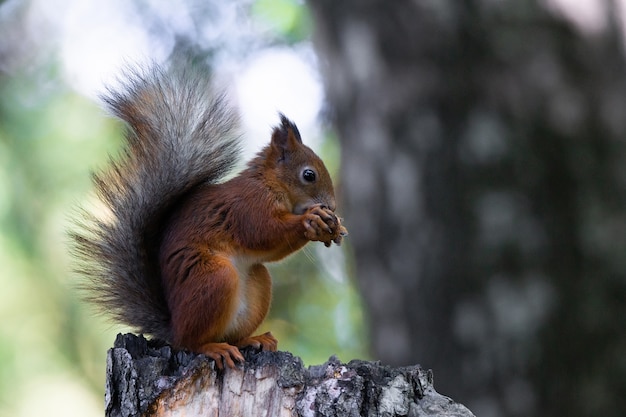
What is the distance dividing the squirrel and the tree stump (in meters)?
0.21

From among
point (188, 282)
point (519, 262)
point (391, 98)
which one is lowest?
point (188, 282)

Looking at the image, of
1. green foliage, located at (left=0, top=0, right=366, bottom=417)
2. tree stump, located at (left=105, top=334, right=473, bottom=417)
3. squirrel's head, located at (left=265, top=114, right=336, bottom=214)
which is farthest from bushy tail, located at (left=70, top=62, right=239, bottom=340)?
green foliage, located at (left=0, top=0, right=366, bottom=417)

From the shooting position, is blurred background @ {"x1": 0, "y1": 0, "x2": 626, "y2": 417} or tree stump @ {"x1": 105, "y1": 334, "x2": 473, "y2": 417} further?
blurred background @ {"x1": 0, "y1": 0, "x2": 626, "y2": 417}

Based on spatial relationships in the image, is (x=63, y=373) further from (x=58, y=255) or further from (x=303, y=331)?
(x=303, y=331)

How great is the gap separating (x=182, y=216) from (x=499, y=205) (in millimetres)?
1136

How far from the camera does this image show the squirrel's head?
81.4 inches

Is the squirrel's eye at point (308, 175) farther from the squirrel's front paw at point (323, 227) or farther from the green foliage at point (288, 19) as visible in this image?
the green foliage at point (288, 19)

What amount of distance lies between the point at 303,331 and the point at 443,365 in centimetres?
229

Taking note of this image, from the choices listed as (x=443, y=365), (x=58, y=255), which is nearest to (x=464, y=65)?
(x=443, y=365)

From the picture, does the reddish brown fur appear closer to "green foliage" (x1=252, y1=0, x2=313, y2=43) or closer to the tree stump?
the tree stump

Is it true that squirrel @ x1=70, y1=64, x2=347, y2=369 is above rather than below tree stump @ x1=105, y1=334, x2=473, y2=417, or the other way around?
above

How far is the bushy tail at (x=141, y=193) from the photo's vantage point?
1928mm

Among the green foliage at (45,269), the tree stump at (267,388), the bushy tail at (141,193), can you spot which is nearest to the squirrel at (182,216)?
the bushy tail at (141,193)

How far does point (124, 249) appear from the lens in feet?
6.36
